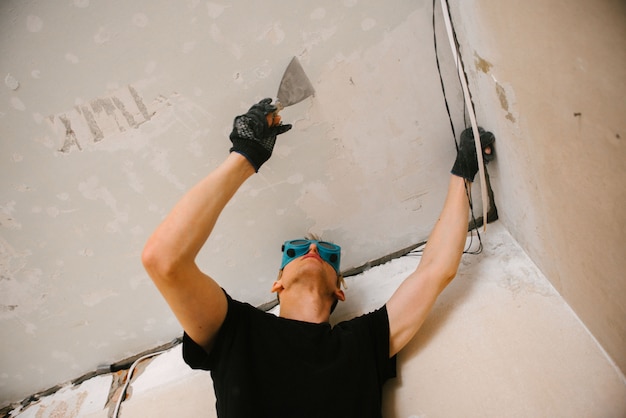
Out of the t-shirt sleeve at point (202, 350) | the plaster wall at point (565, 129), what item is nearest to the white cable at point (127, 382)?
the t-shirt sleeve at point (202, 350)

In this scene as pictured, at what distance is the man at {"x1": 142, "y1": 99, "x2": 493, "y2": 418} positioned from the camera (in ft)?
3.70

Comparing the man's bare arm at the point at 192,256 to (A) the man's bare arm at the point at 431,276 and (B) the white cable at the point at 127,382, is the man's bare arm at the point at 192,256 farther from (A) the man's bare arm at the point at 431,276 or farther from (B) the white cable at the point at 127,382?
(B) the white cable at the point at 127,382

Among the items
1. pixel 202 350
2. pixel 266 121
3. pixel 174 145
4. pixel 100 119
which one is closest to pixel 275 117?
pixel 266 121

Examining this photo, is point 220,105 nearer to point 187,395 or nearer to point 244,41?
point 244,41

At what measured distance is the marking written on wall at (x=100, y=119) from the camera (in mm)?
1347

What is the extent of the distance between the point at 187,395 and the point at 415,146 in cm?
154

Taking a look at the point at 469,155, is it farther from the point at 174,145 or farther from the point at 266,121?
the point at 174,145

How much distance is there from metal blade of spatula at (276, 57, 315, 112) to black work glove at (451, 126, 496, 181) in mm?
698

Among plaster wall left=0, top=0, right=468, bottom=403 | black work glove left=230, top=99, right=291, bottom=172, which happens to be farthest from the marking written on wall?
black work glove left=230, top=99, right=291, bottom=172

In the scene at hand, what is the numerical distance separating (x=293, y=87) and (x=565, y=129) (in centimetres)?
95

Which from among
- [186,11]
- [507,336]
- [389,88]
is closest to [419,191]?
[389,88]

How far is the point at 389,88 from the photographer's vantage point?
1.51m

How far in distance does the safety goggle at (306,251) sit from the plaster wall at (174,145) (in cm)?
13

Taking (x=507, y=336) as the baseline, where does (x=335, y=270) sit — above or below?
above
